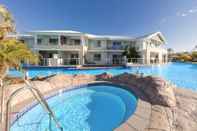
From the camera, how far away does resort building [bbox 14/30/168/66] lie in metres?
26.4

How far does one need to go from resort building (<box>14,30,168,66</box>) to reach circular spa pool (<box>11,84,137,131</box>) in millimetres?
15773

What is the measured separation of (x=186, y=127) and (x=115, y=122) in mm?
2864

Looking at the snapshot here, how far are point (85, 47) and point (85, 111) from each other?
22.7 meters

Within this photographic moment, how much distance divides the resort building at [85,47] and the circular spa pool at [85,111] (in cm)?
1577

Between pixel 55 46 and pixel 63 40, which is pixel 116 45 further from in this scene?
pixel 55 46

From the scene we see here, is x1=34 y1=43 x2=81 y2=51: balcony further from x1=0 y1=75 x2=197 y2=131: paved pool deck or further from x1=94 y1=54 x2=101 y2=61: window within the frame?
x1=0 y1=75 x2=197 y2=131: paved pool deck

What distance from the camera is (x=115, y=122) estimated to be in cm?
645

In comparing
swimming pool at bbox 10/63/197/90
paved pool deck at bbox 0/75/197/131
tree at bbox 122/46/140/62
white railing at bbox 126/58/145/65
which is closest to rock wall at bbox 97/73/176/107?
paved pool deck at bbox 0/75/197/131

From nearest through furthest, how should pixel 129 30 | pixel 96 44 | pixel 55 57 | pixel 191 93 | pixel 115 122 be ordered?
1. pixel 115 122
2. pixel 191 93
3. pixel 55 57
4. pixel 96 44
5. pixel 129 30

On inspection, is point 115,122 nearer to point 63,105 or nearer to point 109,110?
point 109,110

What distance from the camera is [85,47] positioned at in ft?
96.6

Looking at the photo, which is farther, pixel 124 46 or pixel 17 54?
pixel 124 46

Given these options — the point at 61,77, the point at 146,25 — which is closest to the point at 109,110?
the point at 61,77

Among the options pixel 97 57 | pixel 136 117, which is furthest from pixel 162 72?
pixel 97 57
